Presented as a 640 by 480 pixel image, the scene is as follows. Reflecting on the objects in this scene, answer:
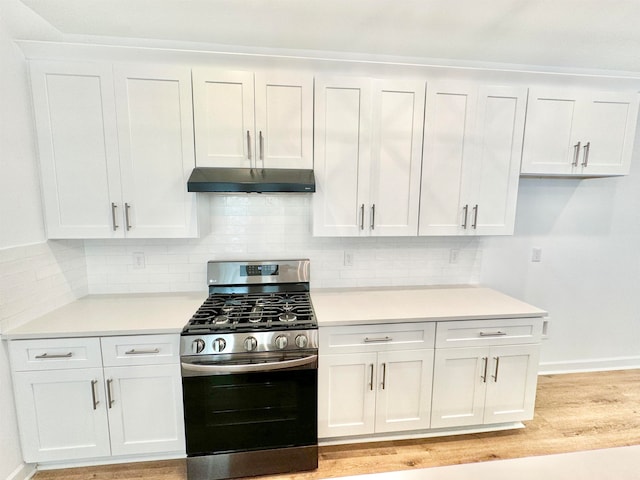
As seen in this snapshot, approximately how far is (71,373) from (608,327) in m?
4.36

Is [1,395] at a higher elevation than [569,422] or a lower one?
higher

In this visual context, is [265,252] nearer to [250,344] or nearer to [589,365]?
[250,344]

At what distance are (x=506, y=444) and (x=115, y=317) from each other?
2702 millimetres

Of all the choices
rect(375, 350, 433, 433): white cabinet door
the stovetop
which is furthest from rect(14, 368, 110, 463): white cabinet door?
rect(375, 350, 433, 433): white cabinet door

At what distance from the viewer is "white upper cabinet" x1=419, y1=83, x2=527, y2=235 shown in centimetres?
213

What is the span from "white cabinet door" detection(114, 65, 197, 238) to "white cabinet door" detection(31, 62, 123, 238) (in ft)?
0.23

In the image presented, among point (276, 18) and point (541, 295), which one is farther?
point (541, 295)

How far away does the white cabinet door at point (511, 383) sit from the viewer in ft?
6.81

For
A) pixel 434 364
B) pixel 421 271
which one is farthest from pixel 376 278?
pixel 434 364

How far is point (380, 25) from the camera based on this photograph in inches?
75.5

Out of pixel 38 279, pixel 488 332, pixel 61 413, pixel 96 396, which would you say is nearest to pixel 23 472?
pixel 61 413

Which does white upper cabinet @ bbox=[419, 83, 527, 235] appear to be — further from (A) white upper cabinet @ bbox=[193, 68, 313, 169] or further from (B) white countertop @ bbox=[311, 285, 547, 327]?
(A) white upper cabinet @ bbox=[193, 68, 313, 169]

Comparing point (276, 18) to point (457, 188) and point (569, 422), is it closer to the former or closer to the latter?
point (457, 188)

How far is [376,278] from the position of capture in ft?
8.46
